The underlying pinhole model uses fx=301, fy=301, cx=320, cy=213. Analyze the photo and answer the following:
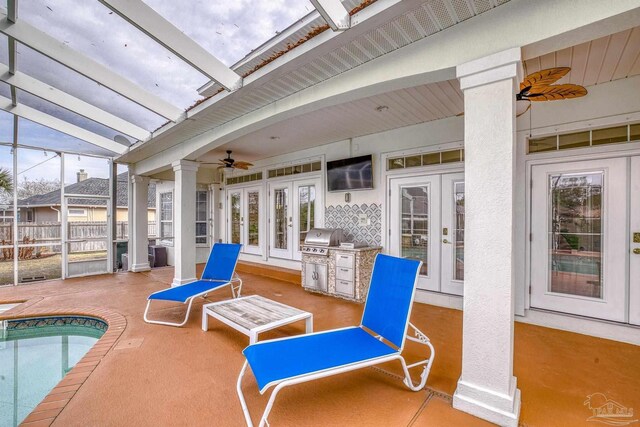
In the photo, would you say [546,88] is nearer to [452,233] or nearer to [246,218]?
[452,233]

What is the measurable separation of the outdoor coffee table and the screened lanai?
243cm

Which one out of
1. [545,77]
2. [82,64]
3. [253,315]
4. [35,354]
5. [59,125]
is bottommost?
[35,354]

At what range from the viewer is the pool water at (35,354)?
254 centimetres

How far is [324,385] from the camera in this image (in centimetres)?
242

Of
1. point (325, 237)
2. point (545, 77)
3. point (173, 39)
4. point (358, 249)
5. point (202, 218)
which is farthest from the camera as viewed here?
point (202, 218)

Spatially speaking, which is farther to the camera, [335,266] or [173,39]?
[335,266]

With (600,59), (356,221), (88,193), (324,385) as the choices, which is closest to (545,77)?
(600,59)

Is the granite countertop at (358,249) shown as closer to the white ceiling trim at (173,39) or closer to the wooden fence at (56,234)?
the white ceiling trim at (173,39)

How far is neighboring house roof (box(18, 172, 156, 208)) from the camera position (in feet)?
20.1

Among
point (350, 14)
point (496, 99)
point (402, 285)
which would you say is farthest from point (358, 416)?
point (350, 14)

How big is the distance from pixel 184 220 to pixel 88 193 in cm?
307

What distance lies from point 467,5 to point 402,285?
6.59ft

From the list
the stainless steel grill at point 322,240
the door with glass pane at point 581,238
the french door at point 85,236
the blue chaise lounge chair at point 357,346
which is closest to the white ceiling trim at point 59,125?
the french door at point 85,236

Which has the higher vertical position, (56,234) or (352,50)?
Answer: (352,50)
